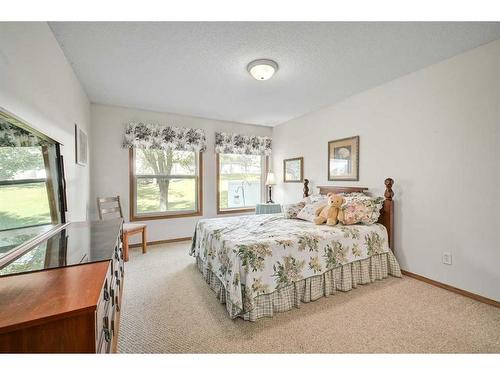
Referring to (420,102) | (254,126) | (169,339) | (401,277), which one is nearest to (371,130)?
(420,102)

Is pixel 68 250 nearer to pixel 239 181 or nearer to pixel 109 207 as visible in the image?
pixel 109 207

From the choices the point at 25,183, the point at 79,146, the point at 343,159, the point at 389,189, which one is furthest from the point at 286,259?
the point at 79,146

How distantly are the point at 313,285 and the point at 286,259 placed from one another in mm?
429

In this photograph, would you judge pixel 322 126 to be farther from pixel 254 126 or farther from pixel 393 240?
pixel 393 240

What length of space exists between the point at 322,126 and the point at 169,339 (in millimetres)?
3503

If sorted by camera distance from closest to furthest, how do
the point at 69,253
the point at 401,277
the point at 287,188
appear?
the point at 69,253
the point at 401,277
the point at 287,188

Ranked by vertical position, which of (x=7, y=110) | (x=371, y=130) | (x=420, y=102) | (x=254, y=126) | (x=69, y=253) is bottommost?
(x=69, y=253)

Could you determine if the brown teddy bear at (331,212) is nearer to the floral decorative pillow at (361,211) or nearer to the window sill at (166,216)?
the floral decorative pillow at (361,211)

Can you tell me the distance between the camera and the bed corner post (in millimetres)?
2621

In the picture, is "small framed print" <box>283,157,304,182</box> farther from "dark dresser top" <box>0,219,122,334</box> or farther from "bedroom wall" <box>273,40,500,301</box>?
"dark dresser top" <box>0,219,122,334</box>

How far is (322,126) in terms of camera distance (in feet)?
12.0

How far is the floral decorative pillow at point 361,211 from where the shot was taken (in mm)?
2533

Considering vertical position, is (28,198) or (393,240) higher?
(28,198)

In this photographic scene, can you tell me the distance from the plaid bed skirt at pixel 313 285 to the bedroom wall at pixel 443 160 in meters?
0.37
